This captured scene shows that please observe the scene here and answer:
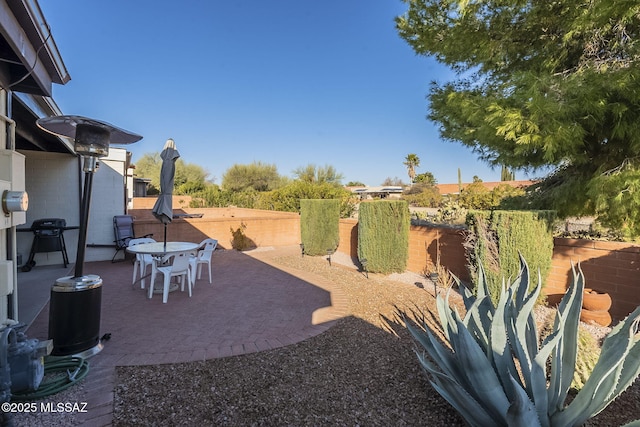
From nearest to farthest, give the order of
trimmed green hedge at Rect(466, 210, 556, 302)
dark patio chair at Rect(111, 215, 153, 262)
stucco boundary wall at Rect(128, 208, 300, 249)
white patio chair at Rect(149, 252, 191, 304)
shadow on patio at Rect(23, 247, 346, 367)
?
Answer: shadow on patio at Rect(23, 247, 346, 367) < trimmed green hedge at Rect(466, 210, 556, 302) < white patio chair at Rect(149, 252, 191, 304) < dark patio chair at Rect(111, 215, 153, 262) < stucco boundary wall at Rect(128, 208, 300, 249)

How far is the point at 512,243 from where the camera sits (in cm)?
478

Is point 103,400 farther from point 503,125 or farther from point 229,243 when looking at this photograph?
point 229,243

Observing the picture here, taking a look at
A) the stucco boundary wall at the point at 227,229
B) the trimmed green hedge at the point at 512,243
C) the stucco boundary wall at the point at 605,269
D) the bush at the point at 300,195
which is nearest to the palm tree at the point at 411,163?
the bush at the point at 300,195

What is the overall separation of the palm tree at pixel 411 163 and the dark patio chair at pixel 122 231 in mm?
38074

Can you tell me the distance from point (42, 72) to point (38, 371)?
2757 millimetres

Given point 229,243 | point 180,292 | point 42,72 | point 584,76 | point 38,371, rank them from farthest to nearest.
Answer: point 229,243 → point 180,292 → point 584,76 → point 42,72 → point 38,371

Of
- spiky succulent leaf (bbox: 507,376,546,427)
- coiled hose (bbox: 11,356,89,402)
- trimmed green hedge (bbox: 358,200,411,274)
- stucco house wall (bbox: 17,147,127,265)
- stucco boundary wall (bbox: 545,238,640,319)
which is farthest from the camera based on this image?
stucco house wall (bbox: 17,147,127,265)

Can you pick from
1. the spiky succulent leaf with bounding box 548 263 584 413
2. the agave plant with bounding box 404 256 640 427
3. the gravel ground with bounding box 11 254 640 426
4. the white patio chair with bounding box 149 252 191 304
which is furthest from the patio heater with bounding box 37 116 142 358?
the spiky succulent leaf with bounding box 548 263 584 413

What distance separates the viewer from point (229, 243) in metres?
10.5

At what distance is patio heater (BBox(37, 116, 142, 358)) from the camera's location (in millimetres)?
3020

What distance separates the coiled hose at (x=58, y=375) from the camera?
236cm

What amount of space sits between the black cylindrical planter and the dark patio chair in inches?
209

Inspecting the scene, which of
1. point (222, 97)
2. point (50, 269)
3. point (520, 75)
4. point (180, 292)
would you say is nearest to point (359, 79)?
point (222, 97)

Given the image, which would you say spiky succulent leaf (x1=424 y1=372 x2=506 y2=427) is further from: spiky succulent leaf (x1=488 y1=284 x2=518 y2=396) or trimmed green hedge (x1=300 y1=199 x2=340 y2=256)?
trimmed green hedge (x1=300 y1=199 x2=340 y2=256)
